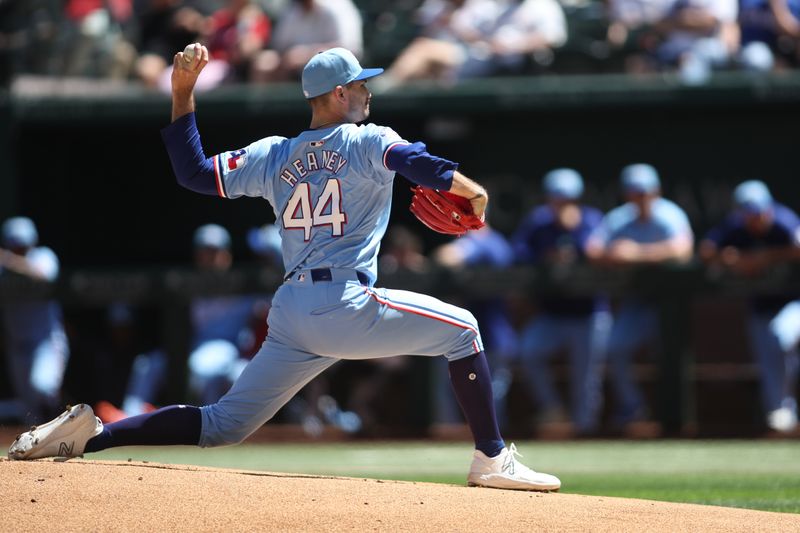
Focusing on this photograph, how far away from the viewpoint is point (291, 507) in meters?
4.26

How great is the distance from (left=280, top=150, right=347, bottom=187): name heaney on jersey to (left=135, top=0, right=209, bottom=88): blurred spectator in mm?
7762

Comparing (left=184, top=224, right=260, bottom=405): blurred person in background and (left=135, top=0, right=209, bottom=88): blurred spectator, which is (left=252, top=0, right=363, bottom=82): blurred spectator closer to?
(left=135, top=0, right=209, bottom=88): blurred spectator

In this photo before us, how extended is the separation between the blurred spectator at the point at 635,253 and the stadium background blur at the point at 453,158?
0.48 ft

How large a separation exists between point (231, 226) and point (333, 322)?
7936 millimetres

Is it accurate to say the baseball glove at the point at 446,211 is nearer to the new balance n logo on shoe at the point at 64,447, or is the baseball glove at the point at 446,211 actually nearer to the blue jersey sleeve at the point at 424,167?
the blue jersey sleeve at the point at 424,167

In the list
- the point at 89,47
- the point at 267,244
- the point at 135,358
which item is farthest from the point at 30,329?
the point at 89,47

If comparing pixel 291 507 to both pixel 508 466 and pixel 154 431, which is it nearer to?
pixel 154 431

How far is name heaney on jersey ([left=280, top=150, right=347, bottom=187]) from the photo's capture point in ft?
15.8

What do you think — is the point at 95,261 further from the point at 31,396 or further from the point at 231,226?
the point at 31,396

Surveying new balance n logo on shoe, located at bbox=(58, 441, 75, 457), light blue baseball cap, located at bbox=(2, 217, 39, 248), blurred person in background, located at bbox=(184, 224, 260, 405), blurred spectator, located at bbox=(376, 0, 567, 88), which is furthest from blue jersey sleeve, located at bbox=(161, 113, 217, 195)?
blurred spectator, located at bbox=(376, 0, 567, 88)

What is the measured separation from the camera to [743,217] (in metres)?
10.1

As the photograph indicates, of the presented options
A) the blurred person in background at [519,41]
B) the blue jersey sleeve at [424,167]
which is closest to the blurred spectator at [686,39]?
the blurred person in background at [519,41]

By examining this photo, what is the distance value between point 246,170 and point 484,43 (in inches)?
281

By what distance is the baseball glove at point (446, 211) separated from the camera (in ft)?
15.8
